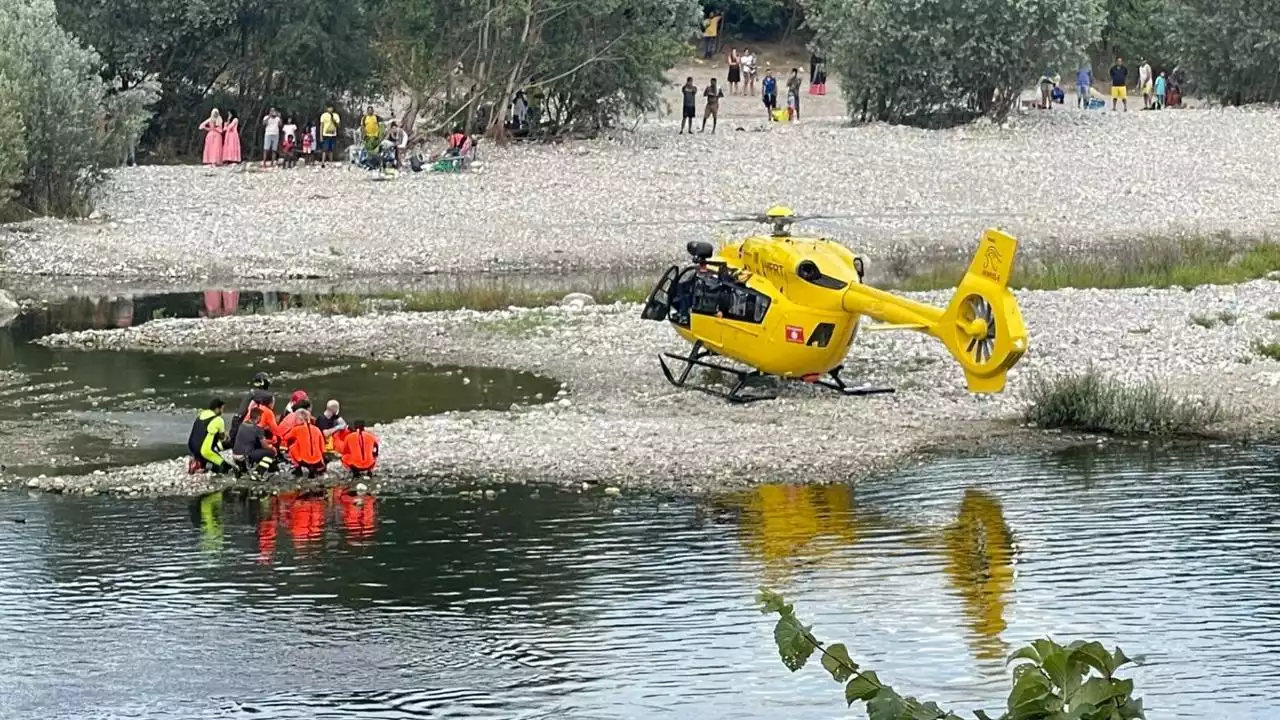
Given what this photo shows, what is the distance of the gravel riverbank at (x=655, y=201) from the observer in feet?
143

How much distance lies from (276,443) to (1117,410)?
10426 millimetres

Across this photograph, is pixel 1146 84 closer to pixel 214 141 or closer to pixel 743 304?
pixel 214 141

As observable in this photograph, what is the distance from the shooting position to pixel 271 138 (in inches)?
2072

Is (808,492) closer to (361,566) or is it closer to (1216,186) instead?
(361,566)

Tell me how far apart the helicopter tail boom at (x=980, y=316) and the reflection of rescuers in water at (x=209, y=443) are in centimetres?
797

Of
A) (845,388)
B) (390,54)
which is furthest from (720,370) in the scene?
(390,54)

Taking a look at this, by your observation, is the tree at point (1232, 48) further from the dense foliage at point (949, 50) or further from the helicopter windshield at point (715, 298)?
the helicopter windshield at point (715, 298)

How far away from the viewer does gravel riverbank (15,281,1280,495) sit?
23797 mm

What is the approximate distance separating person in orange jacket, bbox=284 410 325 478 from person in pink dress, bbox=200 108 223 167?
101ft

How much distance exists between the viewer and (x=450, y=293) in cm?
3766

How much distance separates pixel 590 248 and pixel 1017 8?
56.7 ft

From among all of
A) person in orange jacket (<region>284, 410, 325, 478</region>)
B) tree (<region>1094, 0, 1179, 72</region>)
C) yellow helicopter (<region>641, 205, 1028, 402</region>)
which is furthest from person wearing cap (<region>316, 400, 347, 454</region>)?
tree (<region>1094, 0, 1179, 72</region>)

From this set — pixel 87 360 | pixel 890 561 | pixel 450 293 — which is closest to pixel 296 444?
pixel 890 561

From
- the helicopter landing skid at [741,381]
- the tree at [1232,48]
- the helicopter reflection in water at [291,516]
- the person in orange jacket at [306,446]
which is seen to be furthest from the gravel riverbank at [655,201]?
the helicopter reflection in water at [291,516]
